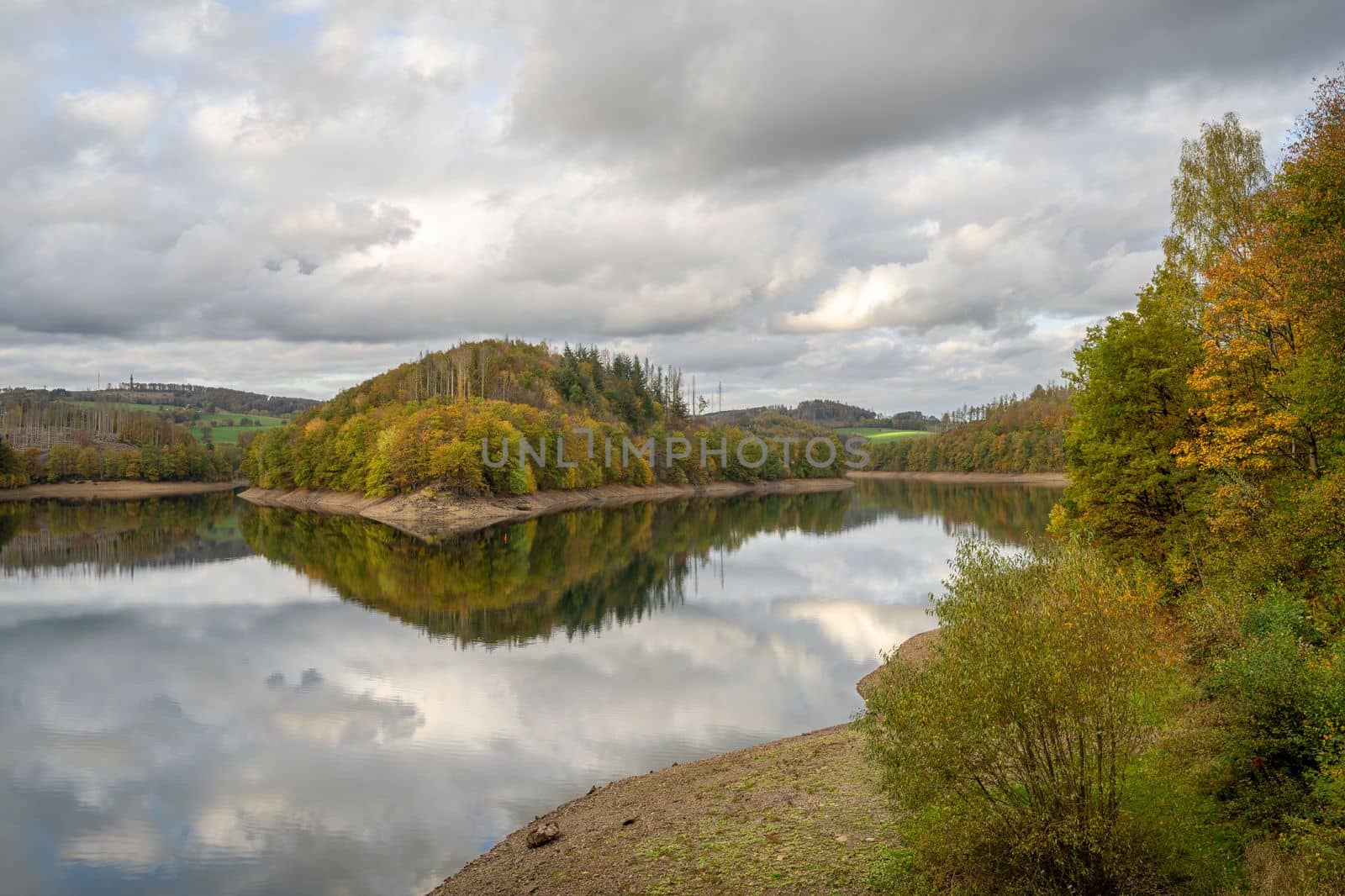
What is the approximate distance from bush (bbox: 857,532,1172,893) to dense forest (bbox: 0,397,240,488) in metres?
159

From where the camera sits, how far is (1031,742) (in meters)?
9.02

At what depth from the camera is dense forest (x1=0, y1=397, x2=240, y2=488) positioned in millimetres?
136625

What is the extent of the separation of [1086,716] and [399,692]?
72.3 ft

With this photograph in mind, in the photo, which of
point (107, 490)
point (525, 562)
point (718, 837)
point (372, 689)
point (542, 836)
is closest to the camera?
point (718, 837)

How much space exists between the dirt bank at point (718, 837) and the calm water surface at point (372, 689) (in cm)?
203

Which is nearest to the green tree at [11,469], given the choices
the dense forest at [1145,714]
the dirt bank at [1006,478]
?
the dense forest at [1145,714]

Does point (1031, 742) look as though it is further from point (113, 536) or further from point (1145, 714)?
point (113, 536)

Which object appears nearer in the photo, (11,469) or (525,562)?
(525,562)

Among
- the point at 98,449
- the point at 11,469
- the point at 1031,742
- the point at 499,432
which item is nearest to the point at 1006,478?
the point at 499,432

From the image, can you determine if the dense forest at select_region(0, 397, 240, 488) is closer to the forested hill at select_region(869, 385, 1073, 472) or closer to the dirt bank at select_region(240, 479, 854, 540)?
the dirt bank at select_region(240, 479, 854, 540)

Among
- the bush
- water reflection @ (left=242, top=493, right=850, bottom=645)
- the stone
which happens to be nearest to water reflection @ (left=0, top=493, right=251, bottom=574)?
water reflection @ (left=242, top=493, right=850, bottom=645)

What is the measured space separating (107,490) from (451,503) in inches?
3507

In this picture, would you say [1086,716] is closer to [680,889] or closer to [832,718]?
[680,889]

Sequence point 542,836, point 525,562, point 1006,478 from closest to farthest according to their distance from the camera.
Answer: point 542,836 → point 525,562 → point 1006,478
